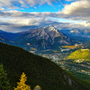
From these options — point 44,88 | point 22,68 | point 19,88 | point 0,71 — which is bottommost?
point 44,88

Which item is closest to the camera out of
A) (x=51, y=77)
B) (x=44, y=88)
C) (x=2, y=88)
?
(x=2, y=88)

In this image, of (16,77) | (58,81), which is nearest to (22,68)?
(16,77)

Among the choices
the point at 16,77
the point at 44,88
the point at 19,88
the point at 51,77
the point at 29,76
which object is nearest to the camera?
the point at 19,88

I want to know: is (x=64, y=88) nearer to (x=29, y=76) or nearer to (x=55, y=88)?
(x=55, y=88)

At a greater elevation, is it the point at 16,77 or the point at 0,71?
the point at 0,71

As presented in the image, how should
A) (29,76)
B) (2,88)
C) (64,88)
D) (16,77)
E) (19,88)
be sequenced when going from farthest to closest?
(64,88) → (29,76) → (16,77) → (19,88) → (2,88)

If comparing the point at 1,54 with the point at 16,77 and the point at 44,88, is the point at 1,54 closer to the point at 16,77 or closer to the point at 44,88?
the point at 16,77

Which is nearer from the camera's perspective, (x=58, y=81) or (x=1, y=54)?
(x=1, y=54)

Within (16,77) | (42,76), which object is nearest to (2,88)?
(16,77)

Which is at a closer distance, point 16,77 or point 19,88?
point 19,88
